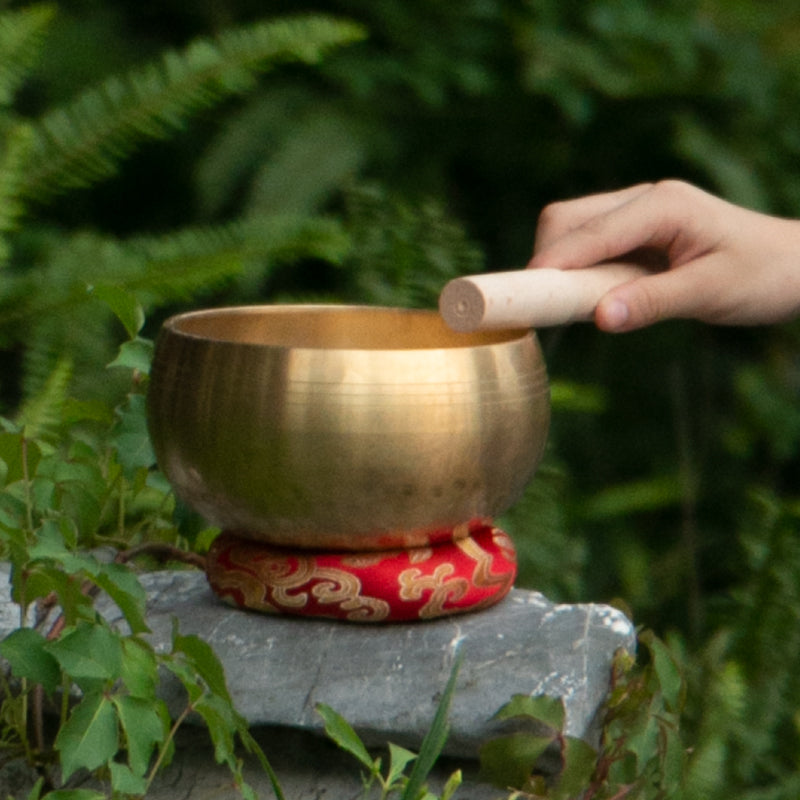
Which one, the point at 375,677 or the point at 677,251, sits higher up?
the point at 677,251

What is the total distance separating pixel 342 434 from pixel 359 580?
0.16 meters

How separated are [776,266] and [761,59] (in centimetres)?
213

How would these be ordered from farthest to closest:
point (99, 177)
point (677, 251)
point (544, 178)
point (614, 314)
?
point (544, 178), point (99, 177), point (677, 251), point (614, 314)

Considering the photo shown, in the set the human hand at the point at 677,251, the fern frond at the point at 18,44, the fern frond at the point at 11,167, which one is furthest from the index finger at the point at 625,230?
the fern frond at the point at 18,44

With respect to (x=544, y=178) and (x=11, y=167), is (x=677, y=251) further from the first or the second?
(x=544, y=178)

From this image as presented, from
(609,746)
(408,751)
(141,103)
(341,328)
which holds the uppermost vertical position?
(141,103)

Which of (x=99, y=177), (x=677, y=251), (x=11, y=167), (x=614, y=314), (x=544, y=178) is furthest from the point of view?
(x=544, y=178)

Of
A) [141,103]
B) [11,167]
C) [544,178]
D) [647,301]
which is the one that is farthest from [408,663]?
[544,178]

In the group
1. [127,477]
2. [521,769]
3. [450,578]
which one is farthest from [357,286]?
[521,769]

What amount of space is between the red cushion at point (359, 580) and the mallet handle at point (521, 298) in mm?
202

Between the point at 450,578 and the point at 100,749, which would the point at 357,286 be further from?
the point at 100,749

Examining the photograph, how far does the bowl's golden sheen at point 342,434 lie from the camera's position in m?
1.09

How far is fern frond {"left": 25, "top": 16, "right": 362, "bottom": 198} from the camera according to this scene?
2.23m

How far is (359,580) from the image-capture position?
1.17 m
